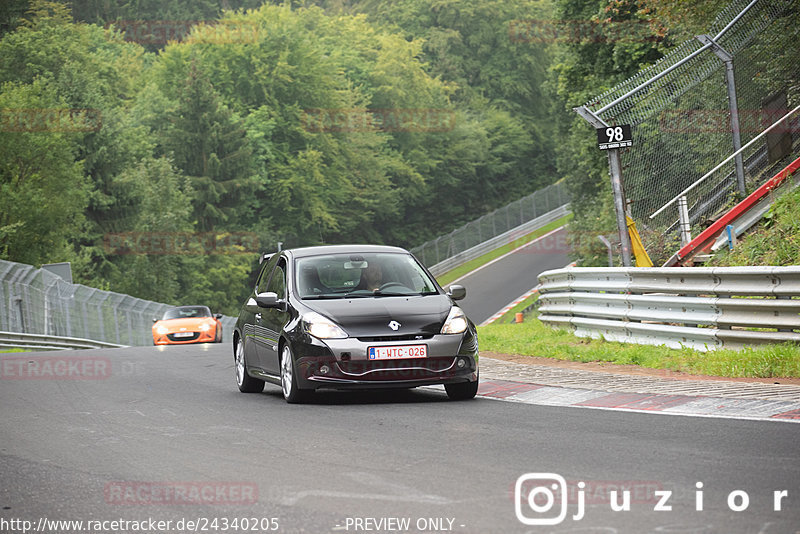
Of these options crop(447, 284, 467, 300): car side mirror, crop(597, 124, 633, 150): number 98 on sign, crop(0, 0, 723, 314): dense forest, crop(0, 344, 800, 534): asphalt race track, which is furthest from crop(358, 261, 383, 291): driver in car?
crop(0, 0, 723, 314): dense forest

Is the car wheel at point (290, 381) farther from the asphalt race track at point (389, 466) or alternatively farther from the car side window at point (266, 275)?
the car side window at point (266, 275)

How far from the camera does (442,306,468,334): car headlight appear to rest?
10.8 m

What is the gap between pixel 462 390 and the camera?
11016 millimetres

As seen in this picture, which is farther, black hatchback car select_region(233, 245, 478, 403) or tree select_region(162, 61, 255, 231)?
tree select_region(162, 61, 255, 231)

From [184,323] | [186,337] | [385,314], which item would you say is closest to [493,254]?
[184,323]

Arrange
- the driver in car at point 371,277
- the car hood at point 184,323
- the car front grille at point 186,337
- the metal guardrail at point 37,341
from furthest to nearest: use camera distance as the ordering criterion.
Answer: the metal guardrail at point 37,341 → the car hood at point 184,323 → the car front grille at point 186,337 → the driver in car at point 371,277

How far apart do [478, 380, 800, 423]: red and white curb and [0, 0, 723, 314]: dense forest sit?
31.0m

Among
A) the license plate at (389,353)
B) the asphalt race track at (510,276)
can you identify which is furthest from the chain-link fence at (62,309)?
the license plate at (389,353)

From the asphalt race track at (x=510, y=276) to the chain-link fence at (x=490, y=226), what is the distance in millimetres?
3787

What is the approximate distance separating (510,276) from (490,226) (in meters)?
14.0

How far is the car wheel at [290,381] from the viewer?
11.0 meters

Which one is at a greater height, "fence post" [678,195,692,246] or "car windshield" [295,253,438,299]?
"car windshield" [295,253,438,299]

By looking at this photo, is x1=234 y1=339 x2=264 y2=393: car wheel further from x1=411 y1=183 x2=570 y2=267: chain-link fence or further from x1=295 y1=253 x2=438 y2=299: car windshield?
x1=411 y1=183 x2=570 y2=267: chain-link fence

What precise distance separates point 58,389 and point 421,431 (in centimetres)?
718
